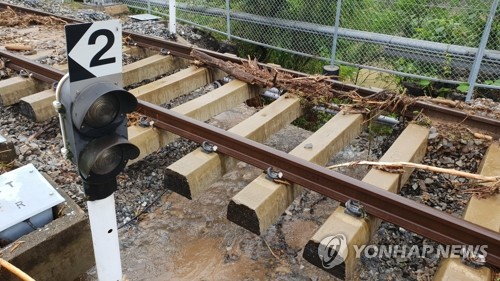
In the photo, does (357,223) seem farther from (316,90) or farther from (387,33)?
(387,33)

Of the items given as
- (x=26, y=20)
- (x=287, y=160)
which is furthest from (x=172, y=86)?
(x=26, y=20)

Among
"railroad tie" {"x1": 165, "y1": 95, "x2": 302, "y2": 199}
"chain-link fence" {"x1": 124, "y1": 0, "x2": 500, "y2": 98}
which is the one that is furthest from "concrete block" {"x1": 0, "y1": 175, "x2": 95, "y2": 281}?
"chain-link fence" {"x1": 124, "y1": 0, "x2": 500, "y2": 98}

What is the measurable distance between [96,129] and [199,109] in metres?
2.41

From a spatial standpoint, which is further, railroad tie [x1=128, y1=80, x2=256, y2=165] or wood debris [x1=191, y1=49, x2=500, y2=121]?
wood debris [x1=191, y1=49, x2=500, y2=121]

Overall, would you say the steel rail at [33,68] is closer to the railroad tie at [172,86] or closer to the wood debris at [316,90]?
the railroad tie at [172,86]

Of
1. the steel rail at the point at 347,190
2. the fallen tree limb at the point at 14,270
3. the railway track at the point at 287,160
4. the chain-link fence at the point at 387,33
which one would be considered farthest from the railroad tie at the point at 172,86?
the chain-link fence at the point at 387,33

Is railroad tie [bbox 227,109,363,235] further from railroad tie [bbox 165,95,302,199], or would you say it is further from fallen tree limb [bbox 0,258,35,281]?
fallen tree limb [bbox 0,258,35,281]

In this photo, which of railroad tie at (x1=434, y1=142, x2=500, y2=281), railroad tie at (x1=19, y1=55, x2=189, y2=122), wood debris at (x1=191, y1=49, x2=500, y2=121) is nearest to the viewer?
railroad tie at (x1=434, y1=142, x2=500, y2=281)

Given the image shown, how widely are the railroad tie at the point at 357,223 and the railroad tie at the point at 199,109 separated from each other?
1.78 metres

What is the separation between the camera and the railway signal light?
173 centimetres

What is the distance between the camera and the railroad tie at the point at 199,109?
12.2 feet

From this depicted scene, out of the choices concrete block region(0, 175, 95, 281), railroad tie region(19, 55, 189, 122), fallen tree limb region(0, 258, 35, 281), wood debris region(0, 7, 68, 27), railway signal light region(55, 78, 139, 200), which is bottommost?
concrete block region(0, 175, 95, 281)

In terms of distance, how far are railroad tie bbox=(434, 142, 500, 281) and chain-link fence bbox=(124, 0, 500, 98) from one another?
3.45m

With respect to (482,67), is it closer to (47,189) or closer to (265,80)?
(265,80)
